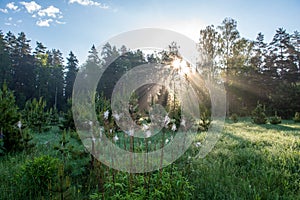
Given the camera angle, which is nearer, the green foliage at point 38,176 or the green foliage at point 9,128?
the green foliage at point 38,176

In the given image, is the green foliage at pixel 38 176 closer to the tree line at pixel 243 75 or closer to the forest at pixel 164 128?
the forest at pixel 164 128

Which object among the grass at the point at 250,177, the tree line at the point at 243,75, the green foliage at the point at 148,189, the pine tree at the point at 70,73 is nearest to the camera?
the green foliage at the point at 148,189

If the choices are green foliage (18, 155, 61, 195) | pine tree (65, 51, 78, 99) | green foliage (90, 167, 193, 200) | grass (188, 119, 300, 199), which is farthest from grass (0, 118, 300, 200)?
pine tree (65, 51, 78, 99)

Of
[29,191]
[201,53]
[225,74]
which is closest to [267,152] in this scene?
[29,191]

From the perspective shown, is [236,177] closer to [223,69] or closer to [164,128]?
[164,128]

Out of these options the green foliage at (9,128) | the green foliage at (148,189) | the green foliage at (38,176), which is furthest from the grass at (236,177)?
the green foliage at (9,128)

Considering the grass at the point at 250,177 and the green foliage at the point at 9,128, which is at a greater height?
the green foliage at the point at 9,128

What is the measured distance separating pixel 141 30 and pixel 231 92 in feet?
61.0

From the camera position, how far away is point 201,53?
803 inches

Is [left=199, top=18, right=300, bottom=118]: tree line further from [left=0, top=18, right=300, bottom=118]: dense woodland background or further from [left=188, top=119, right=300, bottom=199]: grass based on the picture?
[left=188, top=119, right=300, bottom=199]: grass

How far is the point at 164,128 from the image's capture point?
109 inches

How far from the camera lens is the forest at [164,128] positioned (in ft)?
9.06

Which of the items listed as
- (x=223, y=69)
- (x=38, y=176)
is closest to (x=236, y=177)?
(x=38, y=176)

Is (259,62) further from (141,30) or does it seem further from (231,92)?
(141,30)
